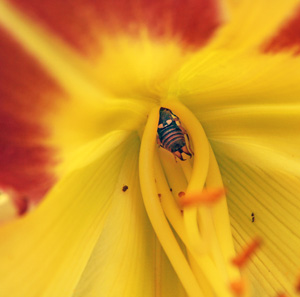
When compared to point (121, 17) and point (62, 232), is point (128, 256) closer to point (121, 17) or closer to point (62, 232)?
point (62, 232)

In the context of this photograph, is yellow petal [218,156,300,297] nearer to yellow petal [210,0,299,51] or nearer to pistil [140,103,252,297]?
pistil [140,103,252,297]

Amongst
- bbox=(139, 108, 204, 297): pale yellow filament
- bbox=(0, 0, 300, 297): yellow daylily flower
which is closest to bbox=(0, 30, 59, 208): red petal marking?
bbox=(0, 0, 300, 297): yellow daylily flower

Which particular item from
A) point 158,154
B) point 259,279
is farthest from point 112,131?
point 259,279

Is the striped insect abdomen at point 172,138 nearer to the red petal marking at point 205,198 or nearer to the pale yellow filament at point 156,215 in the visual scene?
the pale yellow filament at point 156,215

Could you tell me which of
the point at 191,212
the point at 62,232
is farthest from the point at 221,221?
the point at 62,232

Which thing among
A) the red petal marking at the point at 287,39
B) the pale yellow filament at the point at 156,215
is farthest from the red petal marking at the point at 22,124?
Result: the red petal marking at the point at 287,39

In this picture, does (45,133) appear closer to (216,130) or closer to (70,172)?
(70,172)
